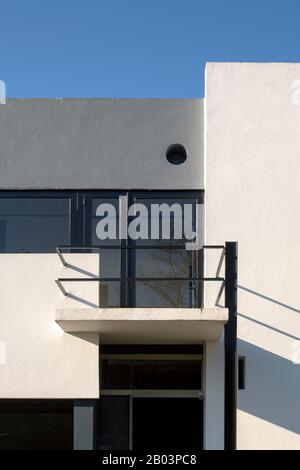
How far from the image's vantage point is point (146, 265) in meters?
13.6

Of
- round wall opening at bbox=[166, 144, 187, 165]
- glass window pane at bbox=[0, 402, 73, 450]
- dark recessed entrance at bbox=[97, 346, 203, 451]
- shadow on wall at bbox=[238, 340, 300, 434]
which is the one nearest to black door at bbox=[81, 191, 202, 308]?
round wall opening at bbox=[166, 144, 187, 165]

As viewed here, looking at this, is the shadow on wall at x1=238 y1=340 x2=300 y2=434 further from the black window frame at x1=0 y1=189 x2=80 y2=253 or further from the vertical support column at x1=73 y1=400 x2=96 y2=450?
the black window frame at x1=0 y1=189 x2=80 y2=253

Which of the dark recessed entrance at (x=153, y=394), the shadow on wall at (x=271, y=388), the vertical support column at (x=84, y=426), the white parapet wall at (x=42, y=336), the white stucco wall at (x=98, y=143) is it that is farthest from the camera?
the white stucco wall at (x=98, y=143)

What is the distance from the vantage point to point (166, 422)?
14.1 m

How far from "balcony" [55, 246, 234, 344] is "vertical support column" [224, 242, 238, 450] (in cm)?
5

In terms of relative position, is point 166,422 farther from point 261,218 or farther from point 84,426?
point 261,218

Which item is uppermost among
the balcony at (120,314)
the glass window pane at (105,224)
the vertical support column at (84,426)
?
the glass window pane at (105,224)

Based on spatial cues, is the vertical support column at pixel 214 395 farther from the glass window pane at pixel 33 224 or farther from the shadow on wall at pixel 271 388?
the glass window pane at pixel 33 224

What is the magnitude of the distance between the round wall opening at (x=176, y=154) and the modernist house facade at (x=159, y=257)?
0.07 feet

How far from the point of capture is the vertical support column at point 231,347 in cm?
1220

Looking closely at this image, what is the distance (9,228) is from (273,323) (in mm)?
4260

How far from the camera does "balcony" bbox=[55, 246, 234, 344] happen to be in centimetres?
1172

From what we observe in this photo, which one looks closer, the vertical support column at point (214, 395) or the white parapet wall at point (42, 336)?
the white parapet wall at point (42, 336)

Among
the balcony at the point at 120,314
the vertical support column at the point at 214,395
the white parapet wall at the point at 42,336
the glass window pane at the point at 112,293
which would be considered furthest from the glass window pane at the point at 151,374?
the white parapet wall at the point at 42,336
